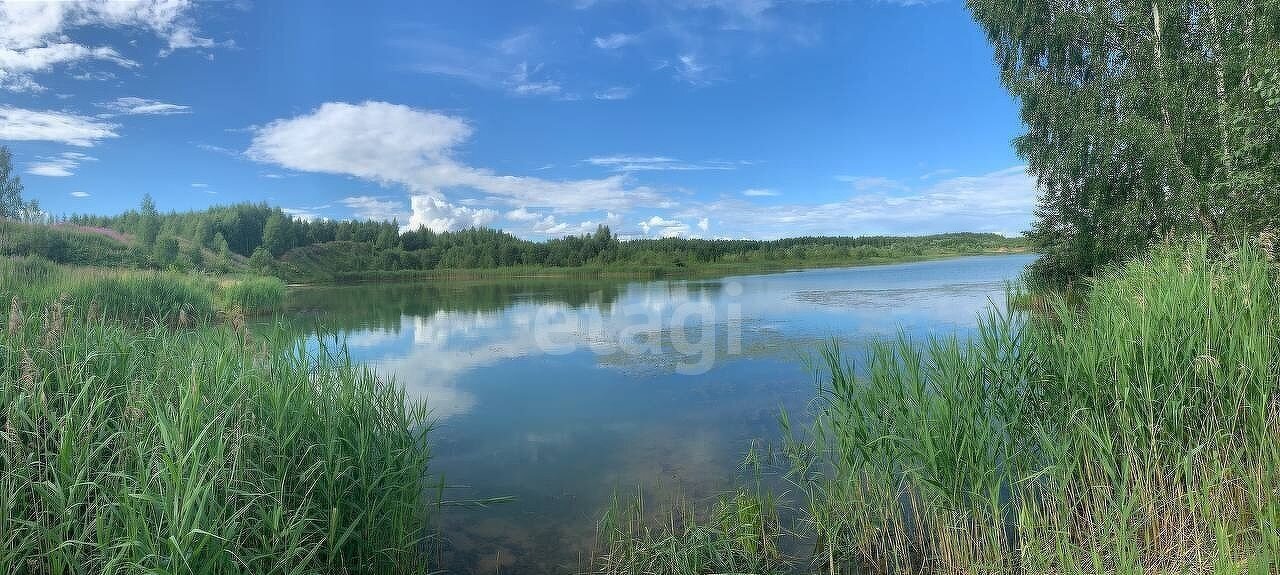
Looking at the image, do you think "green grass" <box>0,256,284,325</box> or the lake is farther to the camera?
"green grass" <box>0,256,284,325</box>

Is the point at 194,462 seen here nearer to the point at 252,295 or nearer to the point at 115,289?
the point at 115,289

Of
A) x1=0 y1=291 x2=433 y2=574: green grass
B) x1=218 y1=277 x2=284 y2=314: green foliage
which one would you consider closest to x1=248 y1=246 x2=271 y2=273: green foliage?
x1=218 y1=277 x2=284 y2=314: green foliage

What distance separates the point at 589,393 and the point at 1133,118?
500 inches

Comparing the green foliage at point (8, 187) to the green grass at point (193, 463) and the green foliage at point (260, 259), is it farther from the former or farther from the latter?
the green grass at point (193, 463)

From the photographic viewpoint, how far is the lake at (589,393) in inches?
174

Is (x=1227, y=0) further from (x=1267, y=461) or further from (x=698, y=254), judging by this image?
(x=698, y=254)

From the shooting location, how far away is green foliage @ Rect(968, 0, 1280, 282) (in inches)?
329

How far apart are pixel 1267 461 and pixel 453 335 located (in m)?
13.9

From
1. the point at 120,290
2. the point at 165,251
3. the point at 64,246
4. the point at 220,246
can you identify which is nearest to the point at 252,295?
the point at 120,290

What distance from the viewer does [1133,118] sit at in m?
12.0

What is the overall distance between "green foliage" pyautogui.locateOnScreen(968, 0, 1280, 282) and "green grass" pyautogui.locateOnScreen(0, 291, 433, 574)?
34.1 feet

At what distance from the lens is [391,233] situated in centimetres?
6569

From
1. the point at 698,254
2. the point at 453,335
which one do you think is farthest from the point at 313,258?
the point at 453,335

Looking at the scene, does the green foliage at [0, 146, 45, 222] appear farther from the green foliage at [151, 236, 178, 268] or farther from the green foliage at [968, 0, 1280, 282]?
the green foliage at [968, 0, 1280, 282]
